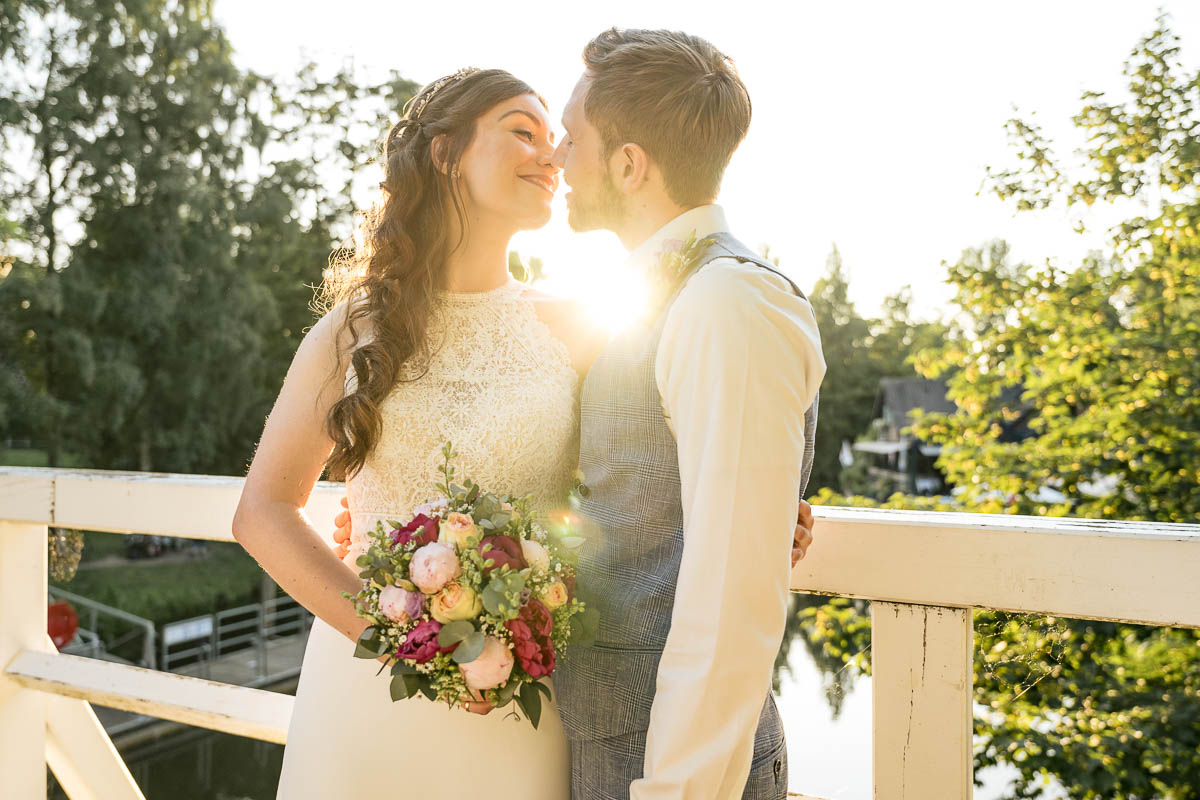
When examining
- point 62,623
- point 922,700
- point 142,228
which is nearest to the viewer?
point 922,700

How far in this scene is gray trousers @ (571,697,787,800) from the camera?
142 cm

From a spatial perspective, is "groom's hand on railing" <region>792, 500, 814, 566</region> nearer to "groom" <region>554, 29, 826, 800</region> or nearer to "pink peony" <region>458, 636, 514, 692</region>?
"groom" <region>554, 29, 826, 800</region>

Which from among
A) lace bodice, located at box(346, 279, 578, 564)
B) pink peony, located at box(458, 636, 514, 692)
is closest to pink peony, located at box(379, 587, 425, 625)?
pink peony, located at box(458, 636, 514, 692)

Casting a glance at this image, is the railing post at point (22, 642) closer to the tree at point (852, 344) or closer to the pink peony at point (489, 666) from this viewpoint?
the pink peony at point (489, 666)

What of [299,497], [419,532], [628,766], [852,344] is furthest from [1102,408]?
[852,344]

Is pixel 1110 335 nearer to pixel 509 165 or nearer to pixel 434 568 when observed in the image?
pixel 509 165

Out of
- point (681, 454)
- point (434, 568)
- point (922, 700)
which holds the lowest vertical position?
point (922, 700)

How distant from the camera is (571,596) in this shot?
1.49 meters

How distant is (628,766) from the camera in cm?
149

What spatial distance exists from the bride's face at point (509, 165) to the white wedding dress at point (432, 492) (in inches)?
8.3

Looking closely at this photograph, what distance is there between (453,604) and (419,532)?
142 millimetres

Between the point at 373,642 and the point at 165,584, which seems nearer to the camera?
the point at 373,642

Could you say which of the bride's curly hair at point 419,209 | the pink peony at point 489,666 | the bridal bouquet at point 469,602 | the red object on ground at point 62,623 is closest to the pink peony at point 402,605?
the bridal bouquet at point 469,602

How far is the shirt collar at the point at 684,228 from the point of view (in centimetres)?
153
